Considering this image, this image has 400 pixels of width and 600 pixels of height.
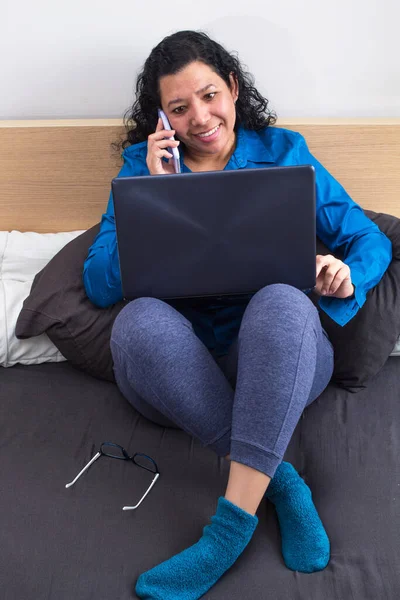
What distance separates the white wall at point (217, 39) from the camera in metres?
1.67

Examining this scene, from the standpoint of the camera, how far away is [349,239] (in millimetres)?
1412

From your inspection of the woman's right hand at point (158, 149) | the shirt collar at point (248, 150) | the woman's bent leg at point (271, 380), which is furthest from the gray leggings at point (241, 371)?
→ the shirt collar at point (248, 150)

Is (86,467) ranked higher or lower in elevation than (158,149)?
lower

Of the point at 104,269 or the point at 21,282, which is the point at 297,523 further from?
the point at 21,282

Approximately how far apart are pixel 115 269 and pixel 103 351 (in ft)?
0.59

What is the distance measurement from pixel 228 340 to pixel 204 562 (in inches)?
20.2

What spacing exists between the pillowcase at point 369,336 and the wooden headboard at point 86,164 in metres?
0.44

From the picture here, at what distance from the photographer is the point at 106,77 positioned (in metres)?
1.75

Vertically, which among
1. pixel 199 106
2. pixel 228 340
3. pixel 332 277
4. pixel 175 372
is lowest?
pixel 228 340

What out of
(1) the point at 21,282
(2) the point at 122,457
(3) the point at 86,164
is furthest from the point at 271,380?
(3) the point at 86,164

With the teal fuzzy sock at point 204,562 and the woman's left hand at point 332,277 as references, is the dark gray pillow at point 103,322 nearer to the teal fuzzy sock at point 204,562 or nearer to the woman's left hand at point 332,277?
the woman's left hand at point 332,277

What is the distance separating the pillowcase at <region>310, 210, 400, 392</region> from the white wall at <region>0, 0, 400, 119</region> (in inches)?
23.5

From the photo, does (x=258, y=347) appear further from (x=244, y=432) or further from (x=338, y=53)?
(x=338, y=53)

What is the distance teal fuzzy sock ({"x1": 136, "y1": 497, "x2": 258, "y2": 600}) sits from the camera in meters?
1.03
